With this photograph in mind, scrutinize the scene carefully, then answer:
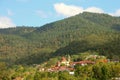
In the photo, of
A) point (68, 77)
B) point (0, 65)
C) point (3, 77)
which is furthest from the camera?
point (0, 65)

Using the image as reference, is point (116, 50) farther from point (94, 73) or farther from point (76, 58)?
point (94, 73)

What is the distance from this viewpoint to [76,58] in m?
195

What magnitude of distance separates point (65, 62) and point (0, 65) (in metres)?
42.1

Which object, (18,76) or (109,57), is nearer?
(18,76)

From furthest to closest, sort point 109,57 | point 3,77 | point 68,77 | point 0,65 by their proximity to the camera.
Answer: point 109,57 → point 0,65 → point 3,77 → point 68,77

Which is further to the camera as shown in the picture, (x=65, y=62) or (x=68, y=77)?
(x=65, y=62)

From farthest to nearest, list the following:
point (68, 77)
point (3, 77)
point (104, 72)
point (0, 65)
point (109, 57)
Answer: point (109, 57)
point (0, 65)
point (3, 77)
point (104, 72)
point (68, 77)

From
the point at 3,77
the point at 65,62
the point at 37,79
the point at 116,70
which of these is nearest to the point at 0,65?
the point at 3,77

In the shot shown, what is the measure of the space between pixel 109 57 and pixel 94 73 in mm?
80567

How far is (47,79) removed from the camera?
91.6 metres

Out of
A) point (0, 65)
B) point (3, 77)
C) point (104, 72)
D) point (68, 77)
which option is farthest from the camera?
point (0, 65)

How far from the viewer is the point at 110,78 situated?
9538cm

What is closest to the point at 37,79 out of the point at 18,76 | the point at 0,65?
the point at 18,76

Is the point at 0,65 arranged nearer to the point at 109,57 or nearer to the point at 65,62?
the point at 65,62
